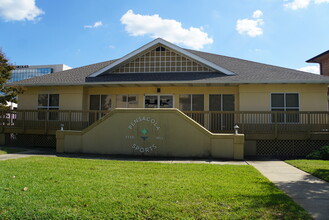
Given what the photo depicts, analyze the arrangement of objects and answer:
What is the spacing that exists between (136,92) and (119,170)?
8.73m

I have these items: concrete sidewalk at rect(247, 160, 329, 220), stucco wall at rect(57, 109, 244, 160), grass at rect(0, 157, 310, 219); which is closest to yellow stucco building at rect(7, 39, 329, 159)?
stucco wall at rect(57, 109, 244, 160)

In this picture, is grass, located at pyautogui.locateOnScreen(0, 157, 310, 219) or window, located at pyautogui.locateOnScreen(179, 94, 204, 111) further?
window, located at pyautogui.locateOnScreen(179, 94, 204, 111)

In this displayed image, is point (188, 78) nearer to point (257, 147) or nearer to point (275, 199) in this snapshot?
point (257, 147)

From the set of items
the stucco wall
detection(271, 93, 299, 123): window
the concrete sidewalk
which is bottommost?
the concrete sidewalk

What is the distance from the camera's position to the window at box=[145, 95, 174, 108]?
53.0ft

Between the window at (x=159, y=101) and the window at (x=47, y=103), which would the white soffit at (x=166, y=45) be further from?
the window at (x=47, y=103)

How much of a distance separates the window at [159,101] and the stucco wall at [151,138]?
4589mm

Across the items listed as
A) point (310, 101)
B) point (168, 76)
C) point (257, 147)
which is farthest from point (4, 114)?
point (310, 101)

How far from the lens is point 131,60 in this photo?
16500mm

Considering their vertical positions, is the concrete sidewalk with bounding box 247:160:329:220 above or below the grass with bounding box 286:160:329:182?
below

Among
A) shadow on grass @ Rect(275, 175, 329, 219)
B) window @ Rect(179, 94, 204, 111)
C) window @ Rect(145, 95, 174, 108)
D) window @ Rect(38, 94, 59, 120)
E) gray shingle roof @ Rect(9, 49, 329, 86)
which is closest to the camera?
shadow on grass @ Rect(275, 175, 329, 219)

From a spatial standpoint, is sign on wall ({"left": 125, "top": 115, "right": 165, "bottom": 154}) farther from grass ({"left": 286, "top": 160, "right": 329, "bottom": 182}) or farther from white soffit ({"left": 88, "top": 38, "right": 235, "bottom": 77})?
white soffit ({"left": 88, "top": 38, "right": 235, "bottom": 77})

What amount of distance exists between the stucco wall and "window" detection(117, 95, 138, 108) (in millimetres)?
4566

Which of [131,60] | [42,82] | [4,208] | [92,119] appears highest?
[131,60]
